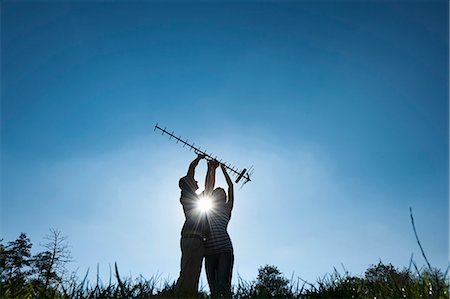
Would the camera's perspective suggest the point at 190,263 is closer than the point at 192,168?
Yes

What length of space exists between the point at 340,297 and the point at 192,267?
2893 millimetres

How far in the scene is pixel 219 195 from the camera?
8.61m

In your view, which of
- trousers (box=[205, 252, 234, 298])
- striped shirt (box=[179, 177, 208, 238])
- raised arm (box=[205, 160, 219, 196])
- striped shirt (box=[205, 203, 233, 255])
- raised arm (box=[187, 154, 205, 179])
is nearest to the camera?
striped shirt (box=[179, 177, 208, 238])

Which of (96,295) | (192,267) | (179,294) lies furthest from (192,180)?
(96,295)

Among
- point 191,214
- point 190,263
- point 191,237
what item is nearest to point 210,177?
point 191,214

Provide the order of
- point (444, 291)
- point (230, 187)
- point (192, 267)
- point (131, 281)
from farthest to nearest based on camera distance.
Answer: point (230, 187) < point (192, 267) < point (131, 281) < point (444, 291)

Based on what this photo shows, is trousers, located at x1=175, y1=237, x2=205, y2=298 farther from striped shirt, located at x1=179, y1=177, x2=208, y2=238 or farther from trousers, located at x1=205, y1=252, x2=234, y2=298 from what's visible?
trousers, located at x1=205, y1=252, x2=234, y2=298

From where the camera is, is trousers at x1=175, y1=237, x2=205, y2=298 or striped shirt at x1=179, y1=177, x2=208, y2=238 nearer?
trousers at x1=175, y1=237, x2=205, y2=298

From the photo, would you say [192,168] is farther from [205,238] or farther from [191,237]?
[191,237]

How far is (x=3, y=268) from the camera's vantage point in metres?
4.57

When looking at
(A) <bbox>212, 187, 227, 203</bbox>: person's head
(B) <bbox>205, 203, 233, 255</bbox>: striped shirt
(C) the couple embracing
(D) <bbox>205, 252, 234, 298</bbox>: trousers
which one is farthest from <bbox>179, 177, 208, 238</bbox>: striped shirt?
(A) <bbox>212, 187, 227, 203</bbox>: person's head

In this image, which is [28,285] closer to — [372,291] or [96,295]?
[96,295]

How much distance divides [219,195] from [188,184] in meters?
1.05

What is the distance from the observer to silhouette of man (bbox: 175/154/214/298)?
6934 mm
